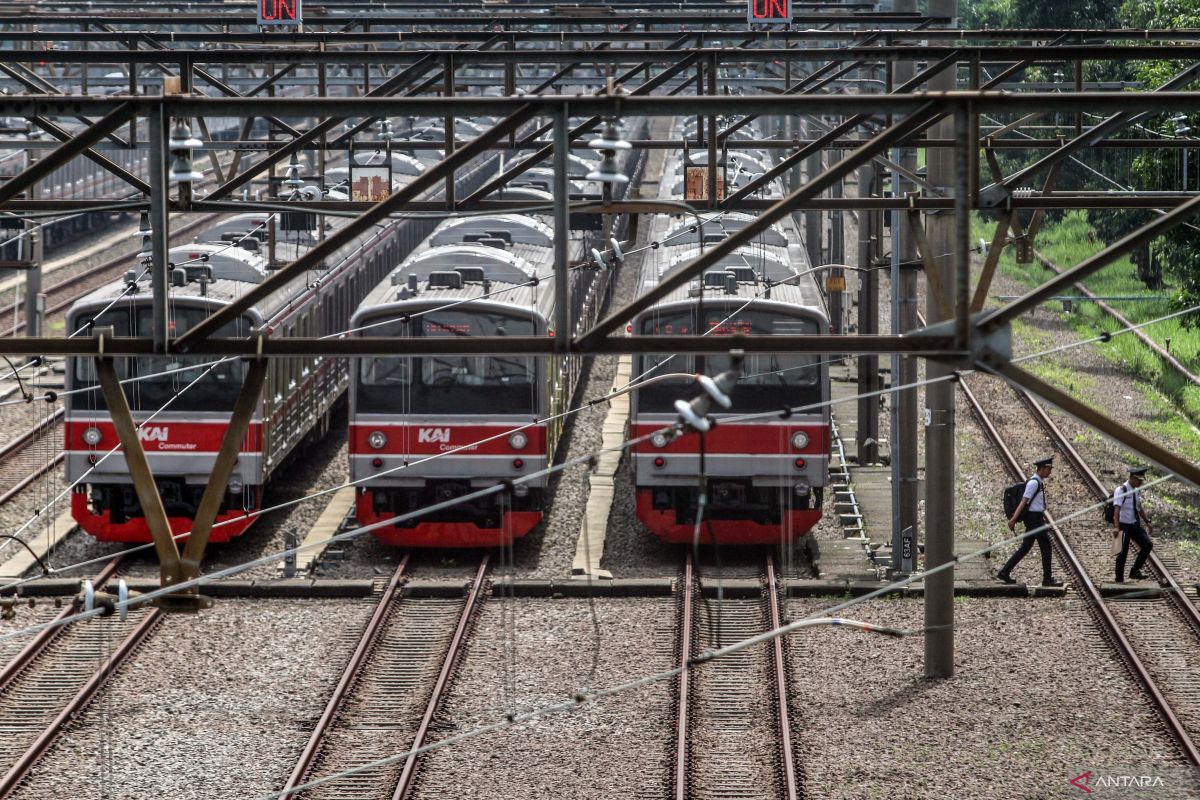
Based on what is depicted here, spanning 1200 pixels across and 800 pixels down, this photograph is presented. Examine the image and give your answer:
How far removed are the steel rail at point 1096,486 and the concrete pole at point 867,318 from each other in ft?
5.27

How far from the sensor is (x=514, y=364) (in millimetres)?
14555

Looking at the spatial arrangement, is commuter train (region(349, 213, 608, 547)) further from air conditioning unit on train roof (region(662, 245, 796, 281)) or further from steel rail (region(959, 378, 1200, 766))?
steel rail (region(959, 378, 1200, 766))

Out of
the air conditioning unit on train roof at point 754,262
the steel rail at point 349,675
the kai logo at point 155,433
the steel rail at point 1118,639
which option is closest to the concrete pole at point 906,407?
the steel rail at point 1118,639

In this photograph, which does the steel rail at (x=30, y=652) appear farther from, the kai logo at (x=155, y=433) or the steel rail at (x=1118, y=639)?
the steel rail at (x=1118, y=639)

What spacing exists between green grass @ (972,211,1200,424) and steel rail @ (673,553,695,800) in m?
5.86

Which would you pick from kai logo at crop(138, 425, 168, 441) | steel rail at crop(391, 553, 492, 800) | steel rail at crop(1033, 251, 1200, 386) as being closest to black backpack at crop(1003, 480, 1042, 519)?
steel rail at crop(391, 553, 492, 800)

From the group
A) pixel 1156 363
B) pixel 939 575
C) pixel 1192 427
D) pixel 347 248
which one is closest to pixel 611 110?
pixel 939 575

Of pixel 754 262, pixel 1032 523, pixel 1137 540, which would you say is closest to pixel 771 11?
pixel 754 262

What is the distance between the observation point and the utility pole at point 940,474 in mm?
11656

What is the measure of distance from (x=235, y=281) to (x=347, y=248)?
3.80m

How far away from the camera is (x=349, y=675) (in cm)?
1163

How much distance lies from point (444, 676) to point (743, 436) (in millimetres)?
4000

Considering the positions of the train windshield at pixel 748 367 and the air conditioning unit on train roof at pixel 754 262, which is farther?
the air conditioning unit on train roof at pixel 754 262

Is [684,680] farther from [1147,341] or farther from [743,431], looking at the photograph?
[1147,341]
